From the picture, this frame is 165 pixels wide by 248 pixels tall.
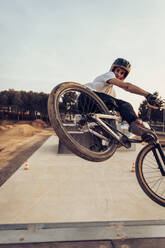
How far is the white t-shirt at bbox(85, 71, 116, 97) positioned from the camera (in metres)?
2.51

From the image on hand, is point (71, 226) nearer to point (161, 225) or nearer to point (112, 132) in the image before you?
point (161, 225)

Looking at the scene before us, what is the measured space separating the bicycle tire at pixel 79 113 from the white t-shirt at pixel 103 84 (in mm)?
229

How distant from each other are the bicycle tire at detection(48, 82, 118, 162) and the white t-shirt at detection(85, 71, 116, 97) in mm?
229

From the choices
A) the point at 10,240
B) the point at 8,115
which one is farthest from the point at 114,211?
the point at 8,115

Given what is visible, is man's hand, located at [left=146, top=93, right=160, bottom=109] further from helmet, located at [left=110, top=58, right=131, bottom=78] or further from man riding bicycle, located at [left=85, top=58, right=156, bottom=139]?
helmet, located at [left=110, top=58, right=131, bottom=78]

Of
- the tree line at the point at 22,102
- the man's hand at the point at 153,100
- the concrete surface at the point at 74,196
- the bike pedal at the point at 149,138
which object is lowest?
the concrete surface at the point at 74,196

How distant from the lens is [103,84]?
2.59 m

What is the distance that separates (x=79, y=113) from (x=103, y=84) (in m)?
0.58

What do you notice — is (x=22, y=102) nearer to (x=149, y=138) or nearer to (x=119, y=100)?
(x=119, y=100)

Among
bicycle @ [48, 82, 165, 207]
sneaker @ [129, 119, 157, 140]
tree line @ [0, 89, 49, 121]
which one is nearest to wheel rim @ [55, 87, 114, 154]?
bicycle @ [48, 82, 165, 207]

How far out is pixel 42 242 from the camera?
472cm

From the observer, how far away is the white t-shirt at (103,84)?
8.23 feet

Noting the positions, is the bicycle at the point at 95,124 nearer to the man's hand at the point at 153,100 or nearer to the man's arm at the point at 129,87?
the man's arm at the point at 129,87

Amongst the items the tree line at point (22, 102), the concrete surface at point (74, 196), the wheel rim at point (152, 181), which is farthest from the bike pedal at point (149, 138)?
the tree line at point (22, 102)
